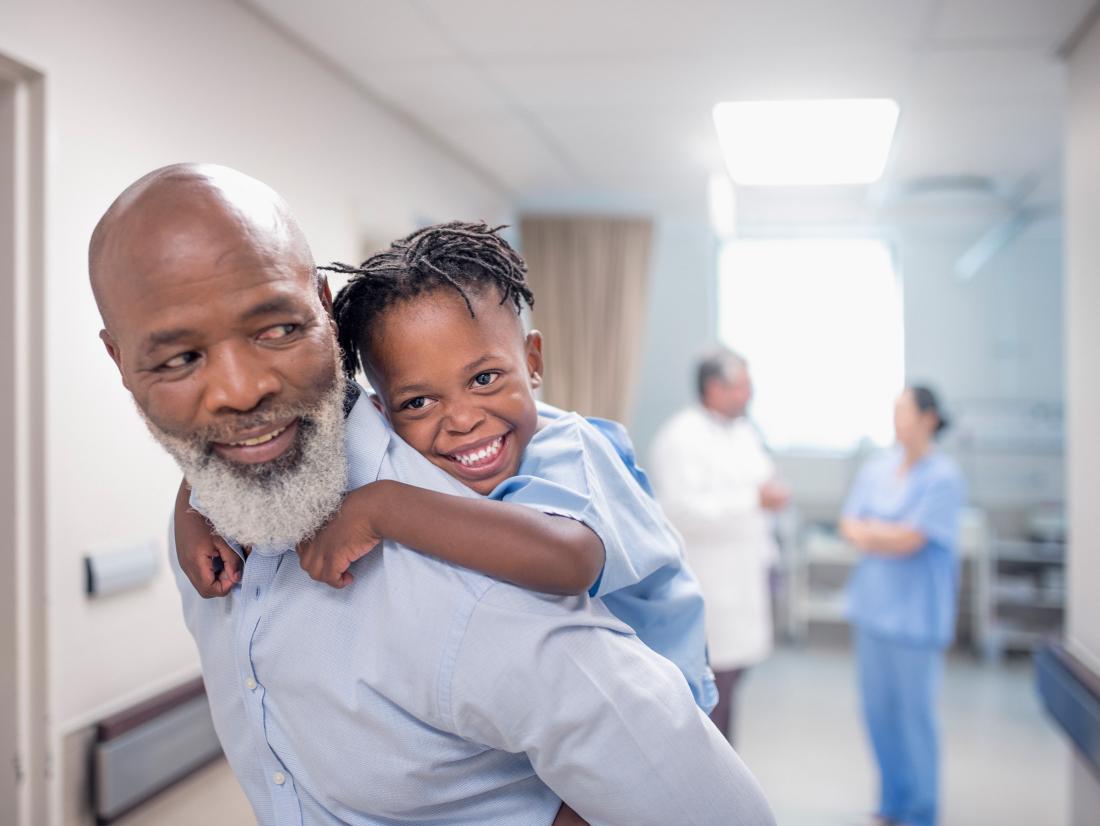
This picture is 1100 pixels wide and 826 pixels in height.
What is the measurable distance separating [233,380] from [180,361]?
54 millimetres

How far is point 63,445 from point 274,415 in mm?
1224

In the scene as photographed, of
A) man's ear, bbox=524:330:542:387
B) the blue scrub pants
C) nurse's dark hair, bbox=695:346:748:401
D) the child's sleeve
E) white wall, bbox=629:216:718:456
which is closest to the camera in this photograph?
the child's sleeve

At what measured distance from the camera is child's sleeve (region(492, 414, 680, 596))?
95 centimetres

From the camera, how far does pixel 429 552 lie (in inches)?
34.9

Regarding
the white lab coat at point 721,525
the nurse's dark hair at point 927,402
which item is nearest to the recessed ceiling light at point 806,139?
the nurse's dark hair at point 927,402

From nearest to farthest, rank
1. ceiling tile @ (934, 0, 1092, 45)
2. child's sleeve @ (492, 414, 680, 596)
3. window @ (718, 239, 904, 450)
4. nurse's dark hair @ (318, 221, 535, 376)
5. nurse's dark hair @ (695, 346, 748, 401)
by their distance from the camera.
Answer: child's sleeve @ (492, 414, 680, 596)
nurse's dark hair @ (318, 221, 535, 376)
ceiling tile @ (934, 0, 1092, 45)
nurse's dark hair @ (695, 346, 748, 401)
window @ (718, 239, 904, 450)

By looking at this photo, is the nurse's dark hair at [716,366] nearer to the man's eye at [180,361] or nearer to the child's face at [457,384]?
the child's face at [457,384]

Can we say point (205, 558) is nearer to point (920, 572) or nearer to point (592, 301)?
point (920, 572)

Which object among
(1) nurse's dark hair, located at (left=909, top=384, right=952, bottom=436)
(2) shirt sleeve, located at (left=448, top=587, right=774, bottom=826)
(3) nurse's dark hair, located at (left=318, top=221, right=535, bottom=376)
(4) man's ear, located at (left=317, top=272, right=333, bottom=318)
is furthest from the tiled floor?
(4) man's ear, located at (left=317, top=272, right=333, bottom=318)

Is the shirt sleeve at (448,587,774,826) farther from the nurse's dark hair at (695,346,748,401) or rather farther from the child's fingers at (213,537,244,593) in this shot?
the nurse's dark hair at (695,346,748,401)

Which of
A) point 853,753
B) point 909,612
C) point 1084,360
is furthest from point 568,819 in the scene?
point 853,753

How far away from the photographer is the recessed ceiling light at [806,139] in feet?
11.0

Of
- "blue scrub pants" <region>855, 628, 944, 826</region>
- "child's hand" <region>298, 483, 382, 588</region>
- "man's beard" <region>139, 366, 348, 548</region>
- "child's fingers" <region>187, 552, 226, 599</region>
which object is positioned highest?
"man's beard" <region>139, 366, 348, 548</region>

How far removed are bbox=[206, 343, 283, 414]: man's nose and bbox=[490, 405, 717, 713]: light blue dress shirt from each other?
0.93 ft
